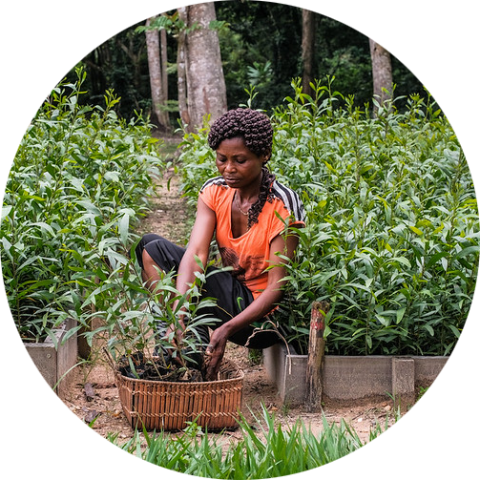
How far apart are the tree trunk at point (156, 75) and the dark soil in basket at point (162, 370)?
11317mm

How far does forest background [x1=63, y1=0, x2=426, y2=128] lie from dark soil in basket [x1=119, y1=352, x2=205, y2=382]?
42.8 feet

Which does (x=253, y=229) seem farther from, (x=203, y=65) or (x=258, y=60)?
(x=258, y=60)

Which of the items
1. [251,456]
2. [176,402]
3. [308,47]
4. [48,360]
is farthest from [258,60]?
[251,456]

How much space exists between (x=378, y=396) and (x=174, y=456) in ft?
3.87

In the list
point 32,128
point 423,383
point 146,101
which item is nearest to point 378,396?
point 423,383

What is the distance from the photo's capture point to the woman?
2873 millimetres

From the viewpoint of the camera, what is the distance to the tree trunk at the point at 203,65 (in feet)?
21.1

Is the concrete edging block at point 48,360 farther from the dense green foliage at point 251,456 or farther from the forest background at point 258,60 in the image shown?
the forest background at point 258,60

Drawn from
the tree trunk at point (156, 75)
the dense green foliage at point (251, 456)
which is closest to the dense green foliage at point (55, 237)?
the dense green foliage at point (251, 456)

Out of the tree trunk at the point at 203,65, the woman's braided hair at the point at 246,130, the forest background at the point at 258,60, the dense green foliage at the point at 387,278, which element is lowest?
the dense green foliage at the point at 387,278

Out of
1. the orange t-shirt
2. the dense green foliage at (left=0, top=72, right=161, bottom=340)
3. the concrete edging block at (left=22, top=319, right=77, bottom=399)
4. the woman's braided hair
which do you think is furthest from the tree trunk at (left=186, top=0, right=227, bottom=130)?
the concrete edging block at (left=22, top=319, right=77, bottom=399)

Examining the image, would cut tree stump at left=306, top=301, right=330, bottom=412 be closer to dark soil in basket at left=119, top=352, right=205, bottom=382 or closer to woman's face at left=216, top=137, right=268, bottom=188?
dark soil in basket at left=119, top=352, right=205, bottom=382

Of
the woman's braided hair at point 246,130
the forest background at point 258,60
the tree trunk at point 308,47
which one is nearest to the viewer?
the woman's braided hair at point 246,130

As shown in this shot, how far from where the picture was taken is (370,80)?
55.5 ft
